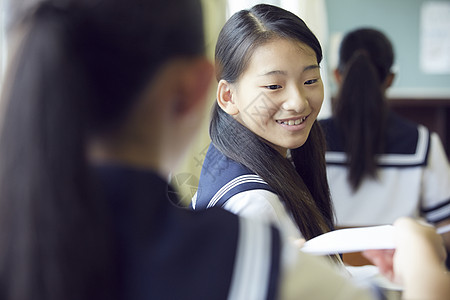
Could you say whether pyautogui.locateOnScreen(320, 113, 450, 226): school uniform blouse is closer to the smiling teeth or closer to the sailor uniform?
the smiling teeth

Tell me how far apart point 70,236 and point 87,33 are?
0.16m

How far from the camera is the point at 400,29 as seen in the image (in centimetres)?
337

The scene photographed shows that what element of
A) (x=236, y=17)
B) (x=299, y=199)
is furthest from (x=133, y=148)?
(x=236, y=17)

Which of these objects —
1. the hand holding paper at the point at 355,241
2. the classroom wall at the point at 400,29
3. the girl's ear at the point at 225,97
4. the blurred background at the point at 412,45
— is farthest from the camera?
the classroom wall at the point at 400,29

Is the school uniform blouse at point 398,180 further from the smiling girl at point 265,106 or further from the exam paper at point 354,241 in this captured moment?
the exam paper at point 354,241

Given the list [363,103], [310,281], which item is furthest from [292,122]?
[363,103]

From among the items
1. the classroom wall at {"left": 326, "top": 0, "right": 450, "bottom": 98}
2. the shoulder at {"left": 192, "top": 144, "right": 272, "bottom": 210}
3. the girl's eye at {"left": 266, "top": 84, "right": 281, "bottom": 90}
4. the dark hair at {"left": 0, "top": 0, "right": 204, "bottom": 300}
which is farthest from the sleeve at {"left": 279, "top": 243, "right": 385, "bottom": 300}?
the classroom wall at {"left": 326, "top": 0, "right": 450, "bottom": 98}

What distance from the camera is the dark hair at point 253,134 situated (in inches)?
38.3

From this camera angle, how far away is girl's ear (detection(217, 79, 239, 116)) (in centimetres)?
108

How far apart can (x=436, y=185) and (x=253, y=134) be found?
34.8 inches

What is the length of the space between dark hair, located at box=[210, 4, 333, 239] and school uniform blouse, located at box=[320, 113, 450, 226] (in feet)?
2.12

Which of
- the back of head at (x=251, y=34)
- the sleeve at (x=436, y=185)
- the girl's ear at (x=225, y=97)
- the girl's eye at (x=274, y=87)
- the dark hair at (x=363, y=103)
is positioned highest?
the back of head at (x=251, y=34)

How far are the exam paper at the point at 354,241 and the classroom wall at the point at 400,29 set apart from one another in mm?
2661

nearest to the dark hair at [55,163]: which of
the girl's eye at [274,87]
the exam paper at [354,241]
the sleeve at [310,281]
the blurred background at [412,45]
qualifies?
the sleeve at [310,281]
